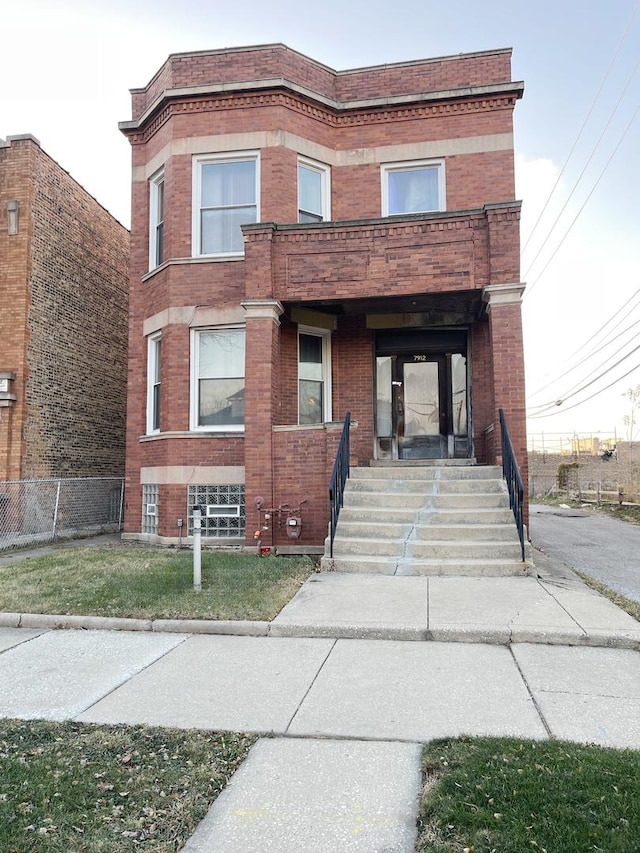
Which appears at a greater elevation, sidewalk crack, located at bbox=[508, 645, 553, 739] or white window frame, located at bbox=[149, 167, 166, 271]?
white window frame, located at bbox=[149, 167, 166, 271]

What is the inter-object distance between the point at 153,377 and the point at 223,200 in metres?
3.67

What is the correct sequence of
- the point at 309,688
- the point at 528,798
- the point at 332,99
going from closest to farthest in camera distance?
the point at 528,798 < the point at 309,688 < the point at 332,99

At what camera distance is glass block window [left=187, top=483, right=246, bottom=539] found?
1064cm

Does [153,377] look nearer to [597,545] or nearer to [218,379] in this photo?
[218,379]

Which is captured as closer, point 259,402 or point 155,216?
point 259,402

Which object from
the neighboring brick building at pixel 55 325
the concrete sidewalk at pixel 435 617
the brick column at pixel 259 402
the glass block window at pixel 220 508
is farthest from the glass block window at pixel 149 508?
the concrete sidewalk at pixel 435 617

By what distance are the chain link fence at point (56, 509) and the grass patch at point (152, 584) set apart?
3.15 metres

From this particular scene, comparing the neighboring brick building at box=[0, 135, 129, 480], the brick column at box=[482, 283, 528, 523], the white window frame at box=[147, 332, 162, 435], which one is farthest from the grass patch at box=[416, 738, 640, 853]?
the neighboring brick building at box=[0, 135, 129, 480]

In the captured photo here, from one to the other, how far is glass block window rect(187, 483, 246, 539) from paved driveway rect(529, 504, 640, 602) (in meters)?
5.32

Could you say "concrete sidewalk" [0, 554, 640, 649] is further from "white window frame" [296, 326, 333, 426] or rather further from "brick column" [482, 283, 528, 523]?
"white window frame" [296, 326, 333, 426]

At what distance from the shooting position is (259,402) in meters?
9.65

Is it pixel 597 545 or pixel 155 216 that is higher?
pixel 155 216

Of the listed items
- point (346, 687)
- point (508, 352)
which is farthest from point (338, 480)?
point (346, 687)

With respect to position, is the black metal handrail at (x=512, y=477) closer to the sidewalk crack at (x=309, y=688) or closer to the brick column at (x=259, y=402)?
the sidewalk crack at (x=309, y=688)
